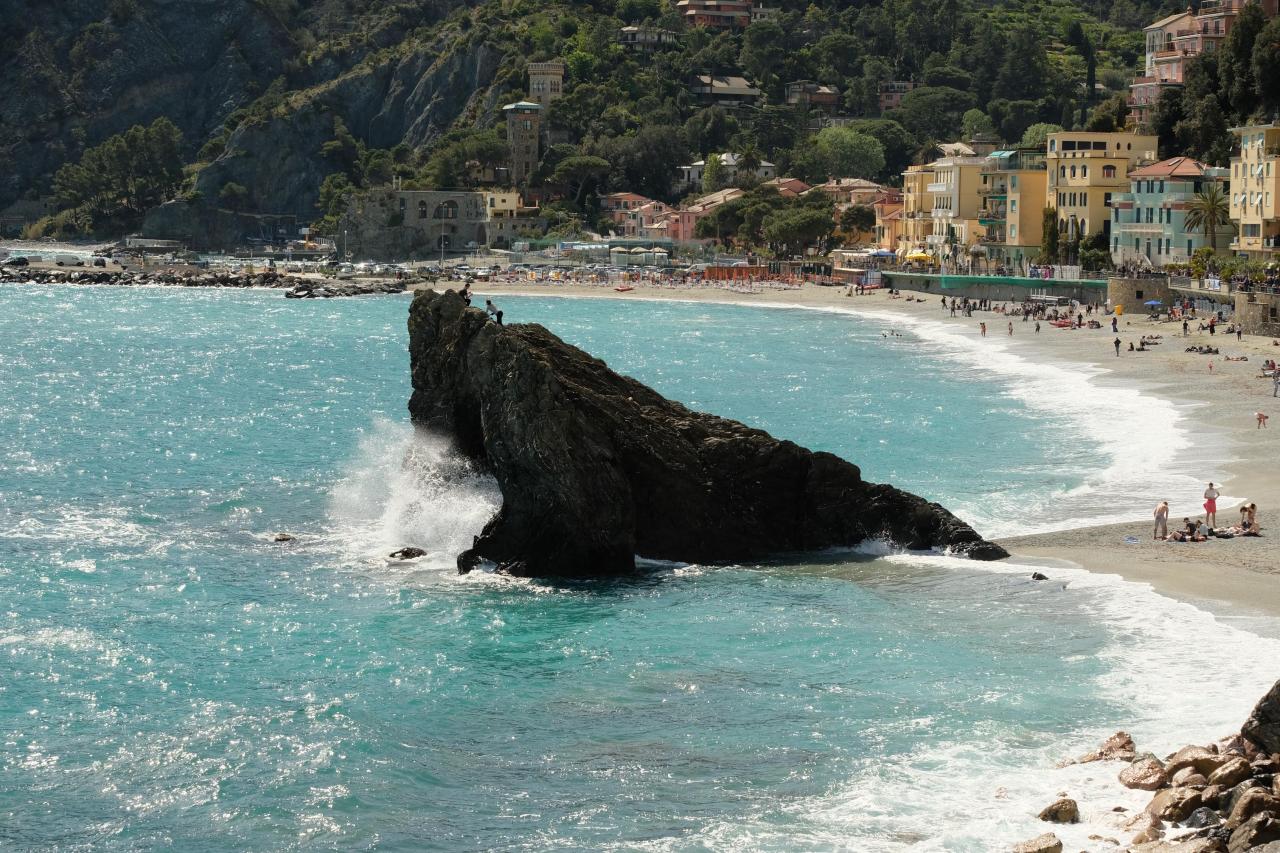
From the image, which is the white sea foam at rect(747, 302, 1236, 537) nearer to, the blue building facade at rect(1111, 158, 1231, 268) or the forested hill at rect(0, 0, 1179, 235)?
the blue building facade at rect(1111, 158, 1231, 268)

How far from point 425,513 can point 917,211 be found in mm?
95369

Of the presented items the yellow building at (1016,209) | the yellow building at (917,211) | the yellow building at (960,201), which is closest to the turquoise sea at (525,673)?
the yellow building at (1016,209)

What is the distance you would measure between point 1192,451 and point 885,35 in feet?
544

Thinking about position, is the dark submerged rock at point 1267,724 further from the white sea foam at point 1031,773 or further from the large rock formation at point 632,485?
the large rock formation at point 632,485

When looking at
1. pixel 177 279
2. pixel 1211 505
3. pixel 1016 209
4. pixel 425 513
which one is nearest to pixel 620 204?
pixel 177 279

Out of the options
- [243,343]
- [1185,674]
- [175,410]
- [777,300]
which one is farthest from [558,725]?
[777,300]

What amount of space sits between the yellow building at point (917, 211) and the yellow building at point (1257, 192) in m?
40.5

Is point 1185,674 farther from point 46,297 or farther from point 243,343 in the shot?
point 46,297

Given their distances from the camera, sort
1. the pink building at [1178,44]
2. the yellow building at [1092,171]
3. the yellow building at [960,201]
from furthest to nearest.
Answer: the pink building at [1178,44], the yellow building at [960,201], the yellow building at [1092,171]

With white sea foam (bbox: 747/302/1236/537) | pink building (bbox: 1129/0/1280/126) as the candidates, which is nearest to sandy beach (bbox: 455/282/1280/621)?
white sea foam (bbox: 747/302/1236/537)

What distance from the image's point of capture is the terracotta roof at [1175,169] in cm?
8494

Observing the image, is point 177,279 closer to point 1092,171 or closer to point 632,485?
point 1092,171

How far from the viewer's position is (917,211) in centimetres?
12169

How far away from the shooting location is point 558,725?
67.5 feet
